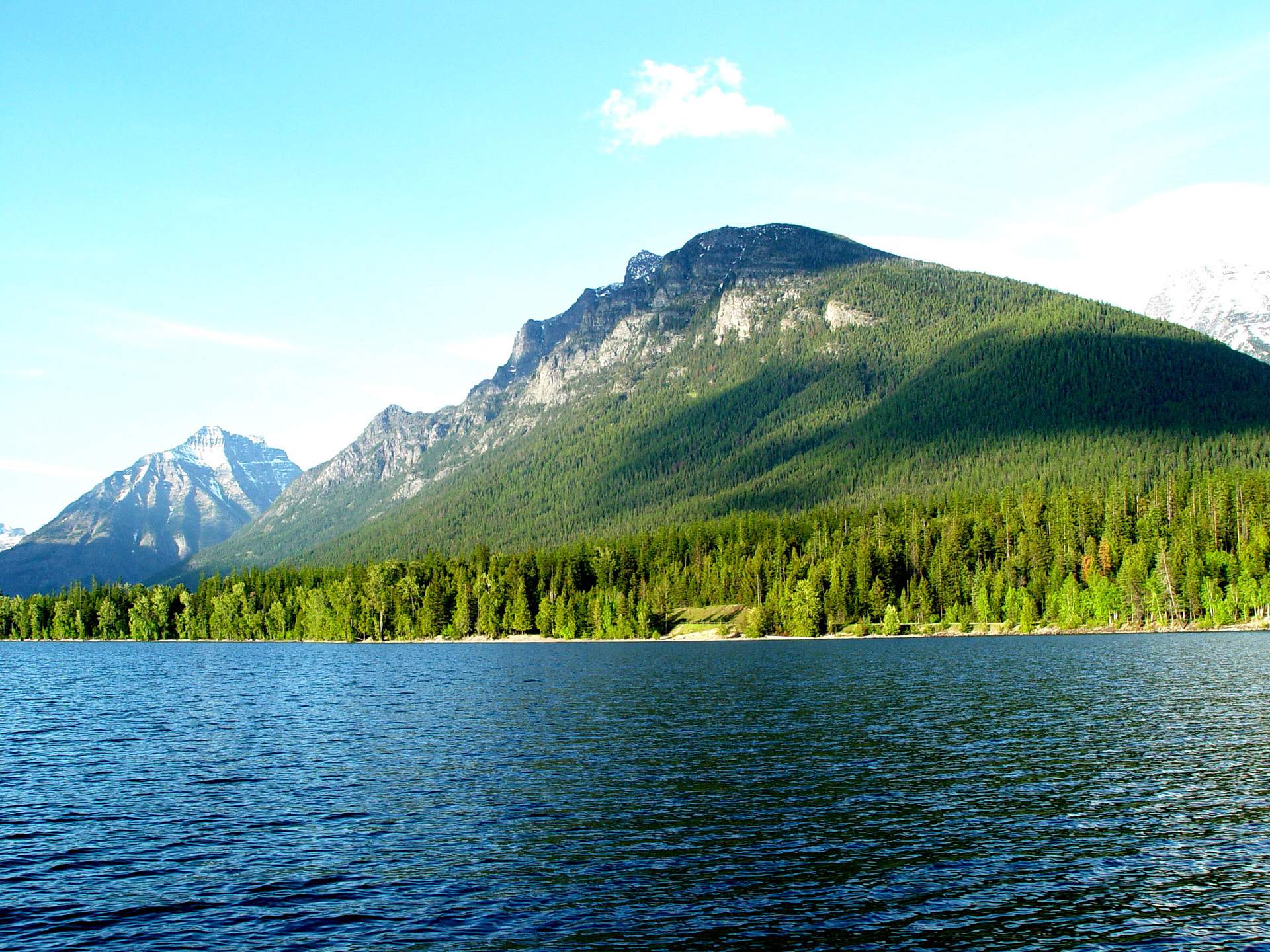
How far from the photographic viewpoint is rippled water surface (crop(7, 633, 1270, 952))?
83.6ft

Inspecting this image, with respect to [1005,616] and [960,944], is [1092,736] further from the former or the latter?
[1005,616]

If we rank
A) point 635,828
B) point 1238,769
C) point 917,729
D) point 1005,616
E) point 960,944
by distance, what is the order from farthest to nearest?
point 1005,616
point 917,729
point 1238,769
point 635,828
point 960,944

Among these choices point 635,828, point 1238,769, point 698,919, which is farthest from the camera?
point 1238,769

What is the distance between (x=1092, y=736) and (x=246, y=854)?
149 ft

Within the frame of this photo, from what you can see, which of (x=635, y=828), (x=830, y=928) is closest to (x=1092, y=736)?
(x=635, y=828)

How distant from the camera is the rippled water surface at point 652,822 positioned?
1003 inches

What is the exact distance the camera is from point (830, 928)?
24.6m

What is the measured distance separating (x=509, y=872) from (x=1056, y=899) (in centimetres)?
1699

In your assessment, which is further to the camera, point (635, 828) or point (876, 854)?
point (635, 828)

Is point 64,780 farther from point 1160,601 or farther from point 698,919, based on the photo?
point 1160,601

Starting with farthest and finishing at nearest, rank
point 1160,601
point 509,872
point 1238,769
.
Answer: point 1160,601
point 1238,769
point 509,872

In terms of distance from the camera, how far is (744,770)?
1789 inches

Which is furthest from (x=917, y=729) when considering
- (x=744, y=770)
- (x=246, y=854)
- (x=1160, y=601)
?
(x=1160, y=601)

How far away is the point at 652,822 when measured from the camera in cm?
3616
